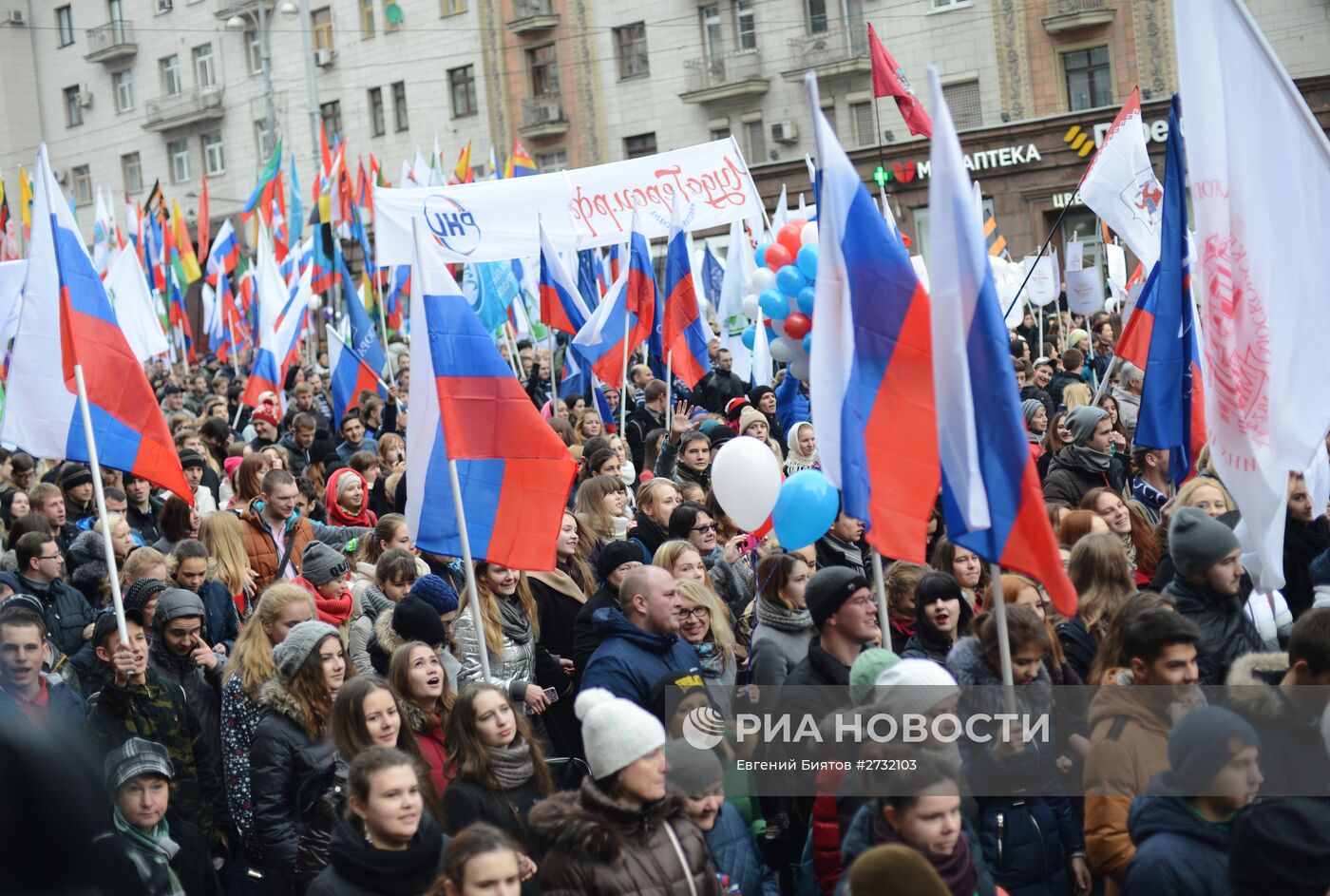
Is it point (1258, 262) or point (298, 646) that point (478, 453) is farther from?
point (1258, 262)

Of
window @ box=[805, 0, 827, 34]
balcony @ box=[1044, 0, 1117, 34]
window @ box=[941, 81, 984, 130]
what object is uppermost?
window @ box=[805, 0, 827, 34]

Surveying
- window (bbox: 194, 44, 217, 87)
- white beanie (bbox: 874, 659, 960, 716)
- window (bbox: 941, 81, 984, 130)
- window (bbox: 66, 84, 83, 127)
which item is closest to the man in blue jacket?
white beanie (bbox: 874, 659, 960, 716)

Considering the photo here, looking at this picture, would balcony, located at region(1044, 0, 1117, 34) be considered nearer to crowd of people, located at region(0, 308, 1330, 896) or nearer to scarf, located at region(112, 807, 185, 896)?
crowd of people, located at region(0, 308, 1330, 896)

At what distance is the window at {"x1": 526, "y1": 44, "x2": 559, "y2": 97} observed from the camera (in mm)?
41656

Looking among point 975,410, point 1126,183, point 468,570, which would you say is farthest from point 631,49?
point 975,410

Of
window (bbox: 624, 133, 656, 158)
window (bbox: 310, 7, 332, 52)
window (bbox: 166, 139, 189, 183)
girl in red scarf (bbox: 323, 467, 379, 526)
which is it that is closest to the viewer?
A: girl in red scarf (bbox: 323, 467, 379, 526)

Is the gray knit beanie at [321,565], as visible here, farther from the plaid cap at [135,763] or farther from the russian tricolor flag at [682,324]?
the russian tricolor flag at [682,324]

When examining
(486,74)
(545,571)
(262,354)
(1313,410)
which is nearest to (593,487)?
(545,571)

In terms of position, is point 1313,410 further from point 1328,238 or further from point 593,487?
point 593,487

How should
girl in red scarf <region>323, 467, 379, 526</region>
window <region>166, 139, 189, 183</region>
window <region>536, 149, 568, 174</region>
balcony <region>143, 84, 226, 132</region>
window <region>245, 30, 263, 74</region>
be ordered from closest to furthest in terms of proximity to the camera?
girl in red scarf <region>323, 467, 379, 526</region> < window <region>536, 149, 568, 174</region> < window <region>245, 30, 263, 74</region> < balcony <region>143, 84, 226, 132</region> < window <region>166, 139, 189, 183</region>

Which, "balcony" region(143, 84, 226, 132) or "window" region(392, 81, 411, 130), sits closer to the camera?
"window" region(392, 81, 411, 130)

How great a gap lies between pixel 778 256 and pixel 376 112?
3803 cm

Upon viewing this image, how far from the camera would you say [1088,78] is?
33625 mm

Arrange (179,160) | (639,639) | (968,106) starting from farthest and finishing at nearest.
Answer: (179,160) < (968,106) < (639,639)
